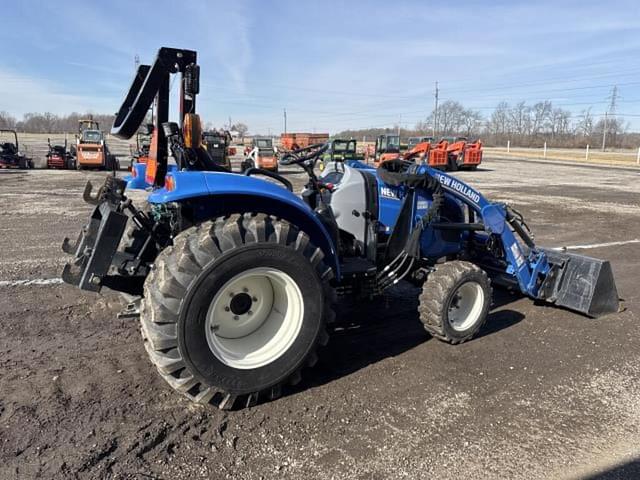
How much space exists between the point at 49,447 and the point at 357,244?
103 inches

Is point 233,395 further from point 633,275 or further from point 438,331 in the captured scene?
point 633,275

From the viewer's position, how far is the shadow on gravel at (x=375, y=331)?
3.74 metres

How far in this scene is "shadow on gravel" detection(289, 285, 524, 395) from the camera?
3.74 meters

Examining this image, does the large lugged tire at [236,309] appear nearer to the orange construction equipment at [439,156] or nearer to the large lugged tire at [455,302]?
the large lugged tire at [455,302]

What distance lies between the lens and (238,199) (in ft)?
10.6

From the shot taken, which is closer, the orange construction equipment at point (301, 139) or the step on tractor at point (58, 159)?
the step on tractor at point (58, 159)

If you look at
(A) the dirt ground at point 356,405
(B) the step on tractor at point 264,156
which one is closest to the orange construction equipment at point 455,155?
(B) the step on tractor at point 264,156

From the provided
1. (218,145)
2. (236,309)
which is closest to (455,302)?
(236,309)

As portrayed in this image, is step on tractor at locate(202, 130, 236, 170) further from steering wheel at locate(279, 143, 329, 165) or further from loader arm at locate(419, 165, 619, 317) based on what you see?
loader arm at locate(419, 165, 619, 317)

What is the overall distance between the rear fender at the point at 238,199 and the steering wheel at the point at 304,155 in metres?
0.87

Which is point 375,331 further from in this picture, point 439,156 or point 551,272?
point 439,156

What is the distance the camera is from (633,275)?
6531mm

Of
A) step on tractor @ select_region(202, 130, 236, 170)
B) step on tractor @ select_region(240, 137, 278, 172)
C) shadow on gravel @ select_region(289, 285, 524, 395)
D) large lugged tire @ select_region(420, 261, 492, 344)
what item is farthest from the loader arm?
step on tractor @ select_region(240, 137, 278, 172)

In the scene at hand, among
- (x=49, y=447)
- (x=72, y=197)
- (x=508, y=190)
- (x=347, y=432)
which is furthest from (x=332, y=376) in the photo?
(x=508, y=190)
